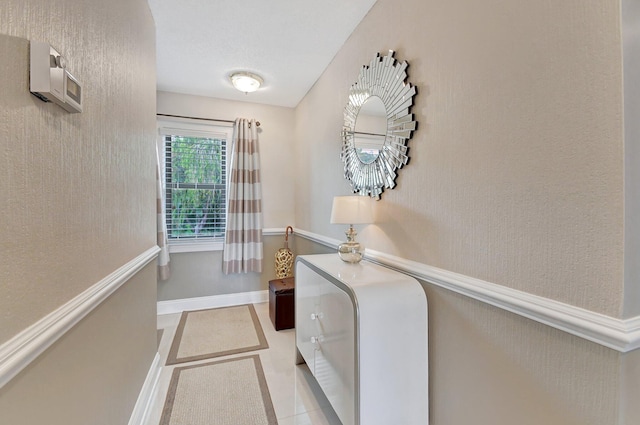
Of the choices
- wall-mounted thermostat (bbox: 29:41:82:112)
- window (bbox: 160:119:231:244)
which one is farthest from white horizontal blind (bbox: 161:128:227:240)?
wall-mounted thermostat (bbox: 29:41:82:112)

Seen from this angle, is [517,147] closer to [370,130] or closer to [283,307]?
[370,130]

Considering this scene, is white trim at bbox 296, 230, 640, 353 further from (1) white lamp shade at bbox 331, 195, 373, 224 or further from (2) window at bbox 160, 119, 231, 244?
(2) window at bbox 160, 119, 231, 244

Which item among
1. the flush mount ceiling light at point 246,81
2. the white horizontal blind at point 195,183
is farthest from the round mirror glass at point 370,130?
the white horizontal blind at point 195,183

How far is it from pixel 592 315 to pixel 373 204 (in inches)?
47.2

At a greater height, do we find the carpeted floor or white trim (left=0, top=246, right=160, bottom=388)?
white trim (left=0, top=246, right=160, bottom=388)

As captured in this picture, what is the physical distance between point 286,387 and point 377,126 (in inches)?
73.8

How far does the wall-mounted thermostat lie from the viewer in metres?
0.69

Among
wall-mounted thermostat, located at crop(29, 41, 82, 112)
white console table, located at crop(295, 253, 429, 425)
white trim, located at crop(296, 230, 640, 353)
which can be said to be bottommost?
white console table, located at crop(295, 253, 429, 425)

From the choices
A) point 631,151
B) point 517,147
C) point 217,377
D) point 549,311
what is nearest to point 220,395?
point 217,377

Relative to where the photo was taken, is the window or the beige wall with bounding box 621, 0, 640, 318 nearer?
the beige wall with bounding box 621, 0, 640, 318

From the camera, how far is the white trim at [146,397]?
1.49 meters

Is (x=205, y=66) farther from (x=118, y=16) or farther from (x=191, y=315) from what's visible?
(x=191, y=315)

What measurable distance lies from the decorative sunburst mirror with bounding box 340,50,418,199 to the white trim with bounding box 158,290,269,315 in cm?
220

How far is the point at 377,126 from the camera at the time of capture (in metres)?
1.82
